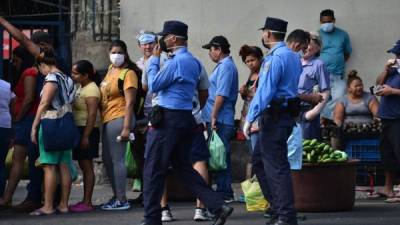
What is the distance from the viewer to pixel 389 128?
12.3 m

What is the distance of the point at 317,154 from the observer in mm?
11266

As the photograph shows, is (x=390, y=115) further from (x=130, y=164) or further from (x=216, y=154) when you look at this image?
(x=130, y=164)

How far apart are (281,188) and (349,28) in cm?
578

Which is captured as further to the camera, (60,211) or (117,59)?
(117,59)

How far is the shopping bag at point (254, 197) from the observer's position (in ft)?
37.2

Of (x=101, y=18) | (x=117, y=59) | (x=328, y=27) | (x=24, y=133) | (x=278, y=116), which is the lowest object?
(x=24, y=133)

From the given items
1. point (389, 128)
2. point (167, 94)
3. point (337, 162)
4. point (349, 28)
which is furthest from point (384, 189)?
point (167, 94)

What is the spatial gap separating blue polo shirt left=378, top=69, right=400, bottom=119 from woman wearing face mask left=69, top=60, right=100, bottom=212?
3090 millimetres

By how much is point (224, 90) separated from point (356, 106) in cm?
216

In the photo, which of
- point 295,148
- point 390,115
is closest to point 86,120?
point 295,148

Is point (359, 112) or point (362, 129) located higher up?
point (359, 112)

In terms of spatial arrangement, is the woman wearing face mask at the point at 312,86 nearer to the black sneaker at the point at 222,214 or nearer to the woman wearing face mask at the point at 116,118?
the woman wearing face mask at the point at 116,118

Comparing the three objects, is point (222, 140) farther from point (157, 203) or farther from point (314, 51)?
point (157, 203)

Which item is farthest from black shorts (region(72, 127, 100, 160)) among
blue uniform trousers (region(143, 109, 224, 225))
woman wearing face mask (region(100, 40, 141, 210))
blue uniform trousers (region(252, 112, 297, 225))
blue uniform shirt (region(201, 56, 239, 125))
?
blue uniform trousers (region(252, 112, 297, 225))
